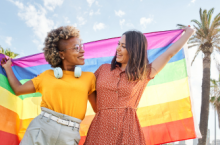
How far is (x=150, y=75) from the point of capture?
9.47 feet

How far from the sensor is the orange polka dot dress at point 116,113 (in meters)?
2.50

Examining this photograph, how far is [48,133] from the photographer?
7.27 feet

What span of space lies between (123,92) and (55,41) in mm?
1154

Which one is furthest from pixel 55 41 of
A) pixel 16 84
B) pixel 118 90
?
pixel 118 90

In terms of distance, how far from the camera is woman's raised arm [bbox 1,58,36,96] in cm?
259

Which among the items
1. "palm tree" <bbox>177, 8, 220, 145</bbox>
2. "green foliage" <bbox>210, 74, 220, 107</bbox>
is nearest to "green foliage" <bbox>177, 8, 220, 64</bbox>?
"palm tree" <bbox>177, 8, 220, 145</bbox>

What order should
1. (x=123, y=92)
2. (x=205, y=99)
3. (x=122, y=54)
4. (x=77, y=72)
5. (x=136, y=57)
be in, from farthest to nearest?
(x=205, y=99) < (x=122, y=54) < (x=136, y=57) < (x=123, y=92) < (x=77, y=72)

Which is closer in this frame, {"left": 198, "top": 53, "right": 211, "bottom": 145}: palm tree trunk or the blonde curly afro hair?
the blonde curly afro hair

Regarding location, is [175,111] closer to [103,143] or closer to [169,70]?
[169,70]

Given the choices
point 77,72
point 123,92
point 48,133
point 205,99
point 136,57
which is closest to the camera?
point 48,133

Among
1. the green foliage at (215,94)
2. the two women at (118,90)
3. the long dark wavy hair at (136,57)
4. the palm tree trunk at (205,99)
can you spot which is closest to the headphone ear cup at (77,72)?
the two women at (118,90)

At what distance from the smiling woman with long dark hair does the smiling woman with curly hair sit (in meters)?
0.24

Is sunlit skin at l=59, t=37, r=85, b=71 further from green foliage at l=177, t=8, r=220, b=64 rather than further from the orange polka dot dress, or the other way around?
green foliage at l=177, t=8, r=220, b=64

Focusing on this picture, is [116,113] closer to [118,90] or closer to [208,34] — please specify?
[118,90]
